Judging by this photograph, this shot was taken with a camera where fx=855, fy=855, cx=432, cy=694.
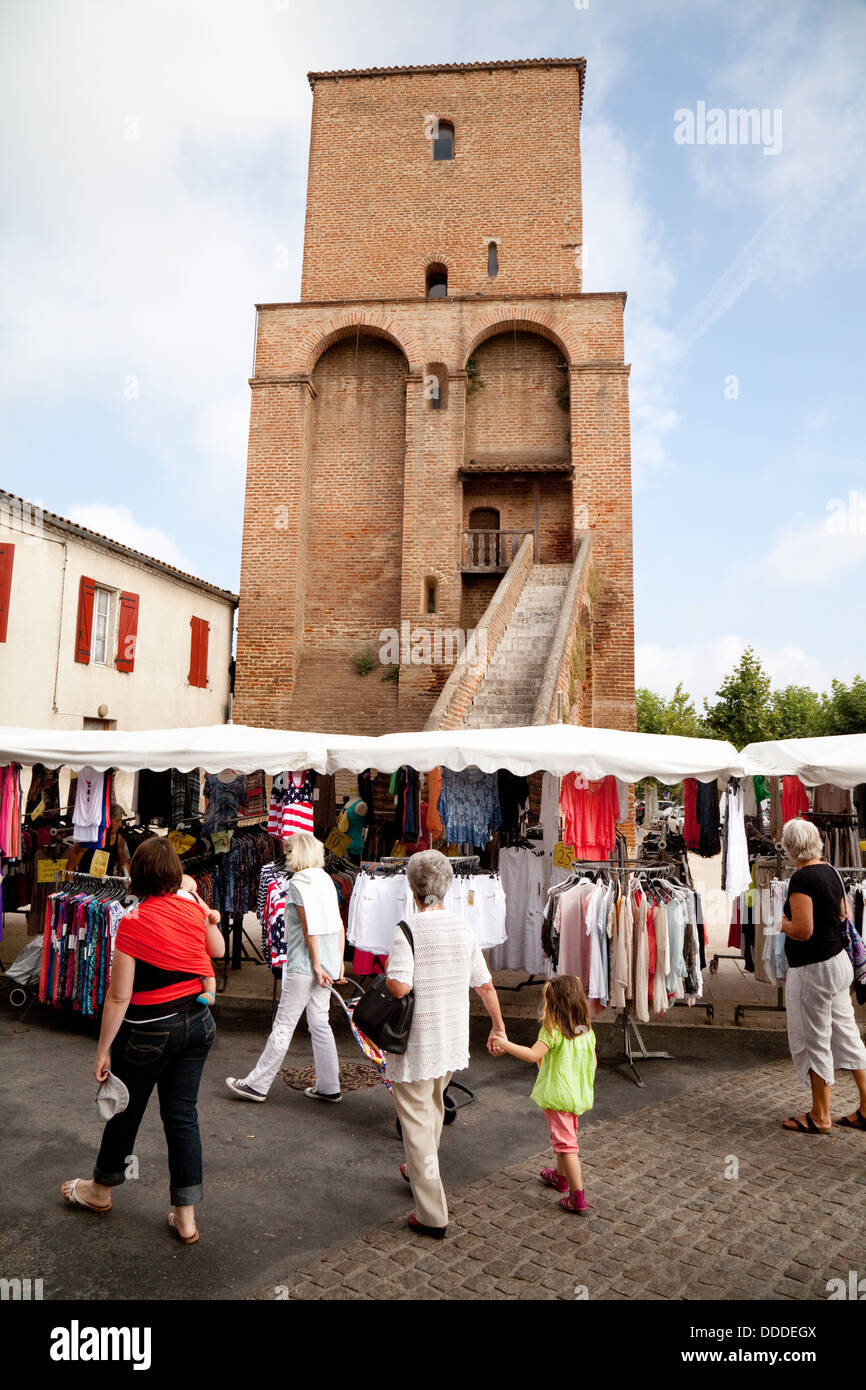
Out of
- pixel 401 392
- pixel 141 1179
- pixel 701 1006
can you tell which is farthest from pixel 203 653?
pixel 141 1179

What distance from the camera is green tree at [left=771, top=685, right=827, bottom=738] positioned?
1564 inches

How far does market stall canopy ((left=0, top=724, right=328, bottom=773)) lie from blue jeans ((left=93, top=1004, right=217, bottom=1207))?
3.37 m

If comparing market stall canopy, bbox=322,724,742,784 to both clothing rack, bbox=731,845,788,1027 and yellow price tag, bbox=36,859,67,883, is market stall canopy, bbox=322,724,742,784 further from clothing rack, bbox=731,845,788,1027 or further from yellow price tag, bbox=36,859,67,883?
yellow price tag, bbox=36,859,67,883

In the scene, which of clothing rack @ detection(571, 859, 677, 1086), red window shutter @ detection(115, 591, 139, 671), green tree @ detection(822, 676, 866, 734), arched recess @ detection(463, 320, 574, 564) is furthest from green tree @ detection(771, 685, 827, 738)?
clothing rack @ detection(571, 859, 677, 1086)

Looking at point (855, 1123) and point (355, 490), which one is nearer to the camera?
point (855, 1123)

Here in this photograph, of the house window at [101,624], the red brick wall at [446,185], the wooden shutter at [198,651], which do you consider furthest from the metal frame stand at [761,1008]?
the wooden shutter at [198,651]

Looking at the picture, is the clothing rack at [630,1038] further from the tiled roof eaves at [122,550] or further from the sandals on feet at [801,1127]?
the tiled roof eaves at [122,550]

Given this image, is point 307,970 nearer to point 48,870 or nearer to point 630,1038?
point 630,1038

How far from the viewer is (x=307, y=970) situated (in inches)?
215

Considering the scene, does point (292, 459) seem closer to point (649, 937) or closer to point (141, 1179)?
point (649, 937)

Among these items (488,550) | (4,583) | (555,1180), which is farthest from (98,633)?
(555,1180)

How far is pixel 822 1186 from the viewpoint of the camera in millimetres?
4426

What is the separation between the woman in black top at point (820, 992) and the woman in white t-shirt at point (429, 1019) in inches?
88.5

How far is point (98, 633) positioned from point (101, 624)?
245 millimetres
